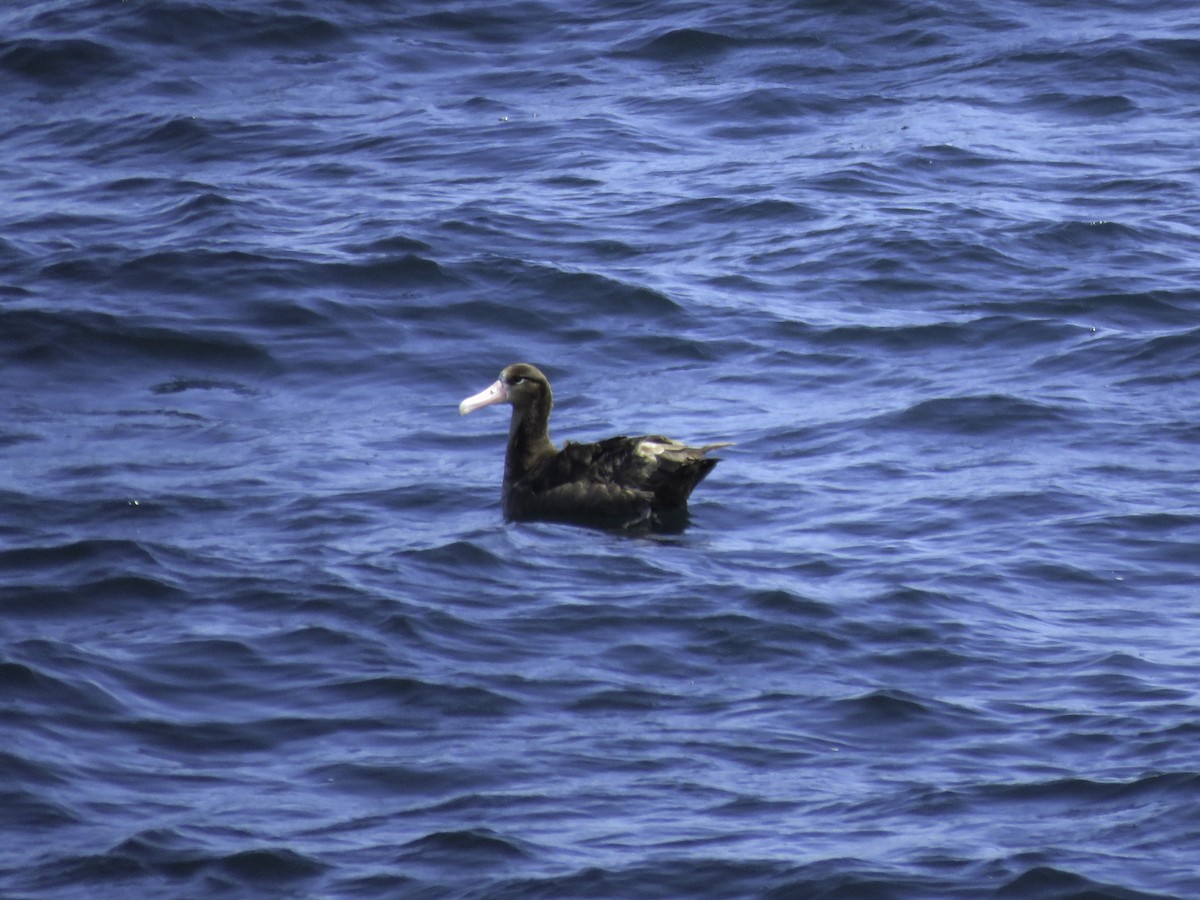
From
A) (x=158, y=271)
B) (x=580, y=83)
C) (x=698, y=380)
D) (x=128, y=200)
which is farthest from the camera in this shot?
(x=580, y=83)

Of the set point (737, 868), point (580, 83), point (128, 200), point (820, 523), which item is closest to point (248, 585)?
point (820, 523)

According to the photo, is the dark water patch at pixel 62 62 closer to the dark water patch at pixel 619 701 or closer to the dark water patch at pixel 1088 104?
the dark water patch at pixel 1088 104

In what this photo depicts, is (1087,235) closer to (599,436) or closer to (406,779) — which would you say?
(599,436)

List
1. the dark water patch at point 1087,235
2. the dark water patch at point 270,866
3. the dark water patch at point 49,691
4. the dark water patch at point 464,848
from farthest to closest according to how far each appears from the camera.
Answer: the dark water patch at point 1087,235, the dark water patch at point 49,691, the dark water patch at point 464,848, the dark water patch at point 270,866

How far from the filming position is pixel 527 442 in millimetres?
12094

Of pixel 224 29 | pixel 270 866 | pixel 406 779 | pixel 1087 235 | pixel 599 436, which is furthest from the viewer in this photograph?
pixel 224 29

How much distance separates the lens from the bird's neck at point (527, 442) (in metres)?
12.0

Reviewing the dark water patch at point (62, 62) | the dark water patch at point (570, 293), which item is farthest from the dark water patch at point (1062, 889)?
the dark water patch at point (62, 62)

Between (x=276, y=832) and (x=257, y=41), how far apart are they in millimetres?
13904

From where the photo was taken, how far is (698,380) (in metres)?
13.3

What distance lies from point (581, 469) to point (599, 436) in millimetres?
999

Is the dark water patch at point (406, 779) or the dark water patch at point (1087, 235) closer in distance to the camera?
the dark water patch at point (406, 779)

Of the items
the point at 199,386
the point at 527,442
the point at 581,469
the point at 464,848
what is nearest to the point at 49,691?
the point at 464,848

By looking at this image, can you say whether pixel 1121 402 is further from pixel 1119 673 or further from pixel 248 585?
pixel 248 585
